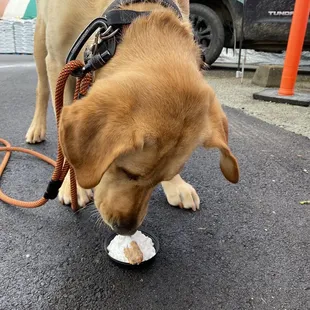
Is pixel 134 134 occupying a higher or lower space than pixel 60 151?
higher

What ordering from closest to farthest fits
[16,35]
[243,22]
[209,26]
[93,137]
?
[93,137], [243,22], [209,26], [16,35]

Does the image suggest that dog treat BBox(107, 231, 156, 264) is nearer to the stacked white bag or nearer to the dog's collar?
the dog's collar

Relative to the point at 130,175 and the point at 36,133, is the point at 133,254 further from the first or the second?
the point at 36,133

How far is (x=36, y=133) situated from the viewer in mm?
2854

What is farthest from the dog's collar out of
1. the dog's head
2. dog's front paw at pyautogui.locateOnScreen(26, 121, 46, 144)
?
dog's front paw at pyautogui.locateOnScreen(26, 121, 46, 144)

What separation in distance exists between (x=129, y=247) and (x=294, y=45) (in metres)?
3.96

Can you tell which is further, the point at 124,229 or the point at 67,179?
the point at 67,179

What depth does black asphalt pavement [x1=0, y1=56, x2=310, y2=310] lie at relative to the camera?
1.46 metres

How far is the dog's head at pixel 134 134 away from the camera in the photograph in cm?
123

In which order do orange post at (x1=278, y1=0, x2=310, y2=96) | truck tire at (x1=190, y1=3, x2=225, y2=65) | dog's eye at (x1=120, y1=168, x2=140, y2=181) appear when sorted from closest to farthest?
dog's eye at (x1=120, y1=168, x2=140, y2=181) < orange post at (x1=278, y1=0, x2=310, y2=96) < truck tire at (x1=190, y1=3, x2=225, y2=65)

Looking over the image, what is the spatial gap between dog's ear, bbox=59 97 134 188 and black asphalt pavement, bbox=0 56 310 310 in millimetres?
484

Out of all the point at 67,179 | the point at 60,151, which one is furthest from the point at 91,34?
the point at 67,179

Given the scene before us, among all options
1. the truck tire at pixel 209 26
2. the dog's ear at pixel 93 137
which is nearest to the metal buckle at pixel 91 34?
the dog's ear at pixel 93 137

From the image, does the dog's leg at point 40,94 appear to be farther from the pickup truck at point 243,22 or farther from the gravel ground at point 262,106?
the pickup truck at point 243,22
